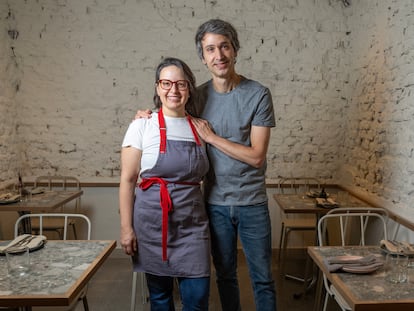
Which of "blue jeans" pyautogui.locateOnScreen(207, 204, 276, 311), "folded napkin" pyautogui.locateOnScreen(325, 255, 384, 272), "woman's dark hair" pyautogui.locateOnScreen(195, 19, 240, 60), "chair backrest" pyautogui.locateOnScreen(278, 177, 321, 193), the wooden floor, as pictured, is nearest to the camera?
"folded napkin" pyautogui.locateOnScreen(325, 255, 384, 272)

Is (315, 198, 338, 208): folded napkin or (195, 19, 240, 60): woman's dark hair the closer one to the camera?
(195, 19, 240, 60): woman's dark hair

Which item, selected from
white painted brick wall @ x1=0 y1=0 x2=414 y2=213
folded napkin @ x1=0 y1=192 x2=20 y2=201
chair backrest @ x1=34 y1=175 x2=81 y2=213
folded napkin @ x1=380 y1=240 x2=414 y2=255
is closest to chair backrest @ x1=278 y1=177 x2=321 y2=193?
white painted brick wall @ x1=0 y1=0 x2=414 y2=213

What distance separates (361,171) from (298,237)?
986 mm

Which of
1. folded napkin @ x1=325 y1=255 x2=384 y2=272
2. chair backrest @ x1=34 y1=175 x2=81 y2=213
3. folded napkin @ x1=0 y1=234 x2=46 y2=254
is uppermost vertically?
folded napkin @ x1=325 y1=255 x2=384 y2=272

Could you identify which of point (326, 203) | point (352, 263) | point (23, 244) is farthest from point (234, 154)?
point (326, 203)

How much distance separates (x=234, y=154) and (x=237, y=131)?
135 mm

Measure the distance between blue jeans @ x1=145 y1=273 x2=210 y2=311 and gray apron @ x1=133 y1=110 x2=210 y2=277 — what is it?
45 millimetres

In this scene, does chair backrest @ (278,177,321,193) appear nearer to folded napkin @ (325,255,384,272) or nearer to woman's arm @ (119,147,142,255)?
folded napkin @ (325,255,384,272)

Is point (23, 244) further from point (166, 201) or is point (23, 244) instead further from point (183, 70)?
point (183, 70)

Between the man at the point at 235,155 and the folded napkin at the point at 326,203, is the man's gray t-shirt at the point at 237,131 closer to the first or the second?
the man at the point at 235,155

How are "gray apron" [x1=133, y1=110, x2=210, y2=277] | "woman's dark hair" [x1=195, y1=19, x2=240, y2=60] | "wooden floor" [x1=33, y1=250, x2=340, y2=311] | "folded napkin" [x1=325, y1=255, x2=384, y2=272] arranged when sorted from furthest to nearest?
1. "wooden floor" [x1=33, y1=250, x2=340, y2=311]
2. "woman's dark hair" [x1=195, y1=19, x2=240, y2=60]
3. "gray apron" [x1=133, y1=110, x2=210, y2=277]
4. "folded napkin" [x1=325, y1=255, x2=384, y2=272]

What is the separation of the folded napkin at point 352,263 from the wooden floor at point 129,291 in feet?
4.28

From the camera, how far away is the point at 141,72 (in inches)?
142

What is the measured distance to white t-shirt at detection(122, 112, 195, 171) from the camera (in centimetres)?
160
